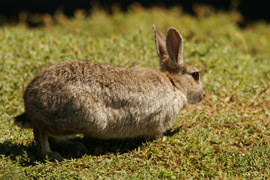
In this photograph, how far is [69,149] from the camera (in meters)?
5.79

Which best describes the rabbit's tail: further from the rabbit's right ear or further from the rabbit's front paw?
the rabbit's right ear

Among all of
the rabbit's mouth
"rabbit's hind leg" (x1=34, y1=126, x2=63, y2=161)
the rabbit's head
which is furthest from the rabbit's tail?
the rabbit's mouth

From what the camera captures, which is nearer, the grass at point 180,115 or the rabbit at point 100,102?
the rabbit at point 100,102

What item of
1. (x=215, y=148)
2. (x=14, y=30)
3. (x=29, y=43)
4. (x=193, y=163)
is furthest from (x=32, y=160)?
(x=14, y=30)

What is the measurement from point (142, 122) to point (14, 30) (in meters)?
5.55

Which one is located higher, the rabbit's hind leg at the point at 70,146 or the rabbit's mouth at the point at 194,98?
the rabbit's mouth at the point at 194,98

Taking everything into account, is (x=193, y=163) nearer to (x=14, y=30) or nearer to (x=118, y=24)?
(x=14, y=30)

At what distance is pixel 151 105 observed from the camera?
582 centimetres

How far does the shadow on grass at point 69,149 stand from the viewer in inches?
215

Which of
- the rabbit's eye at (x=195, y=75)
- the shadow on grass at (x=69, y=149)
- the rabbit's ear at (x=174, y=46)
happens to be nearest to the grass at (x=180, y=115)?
the shadow on grass at (x=69, y=149)

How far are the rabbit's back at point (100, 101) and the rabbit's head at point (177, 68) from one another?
368 millimetres

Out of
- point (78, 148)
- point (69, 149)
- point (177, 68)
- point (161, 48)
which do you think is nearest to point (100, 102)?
point (78, 148)

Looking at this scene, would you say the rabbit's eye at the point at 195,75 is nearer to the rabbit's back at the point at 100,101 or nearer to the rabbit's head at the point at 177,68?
the rabbit's head at the point at 177,68

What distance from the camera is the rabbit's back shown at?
5188 millimetres
